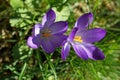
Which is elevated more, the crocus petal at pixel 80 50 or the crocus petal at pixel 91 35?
the crocus petal at pixel 91 35

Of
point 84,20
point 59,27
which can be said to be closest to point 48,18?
point 59,27

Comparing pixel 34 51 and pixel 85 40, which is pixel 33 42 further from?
pixel 34 51

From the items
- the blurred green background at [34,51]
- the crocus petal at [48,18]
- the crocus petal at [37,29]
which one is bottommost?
the blurred green background at [34,51]

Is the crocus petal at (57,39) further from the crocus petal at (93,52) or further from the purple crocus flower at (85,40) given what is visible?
the crocus petal at (93,52)

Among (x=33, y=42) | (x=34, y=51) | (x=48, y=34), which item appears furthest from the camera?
(x=34, y=51)

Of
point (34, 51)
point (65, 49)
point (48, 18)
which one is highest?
point (48, 18)

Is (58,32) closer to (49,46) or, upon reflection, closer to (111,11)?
(49,46)

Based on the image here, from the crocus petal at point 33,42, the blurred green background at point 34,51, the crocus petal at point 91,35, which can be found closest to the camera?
the crocus petal at point 33,42

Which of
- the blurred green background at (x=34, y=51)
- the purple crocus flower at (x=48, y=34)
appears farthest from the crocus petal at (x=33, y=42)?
the blurred green background at (x=34, y=51)
